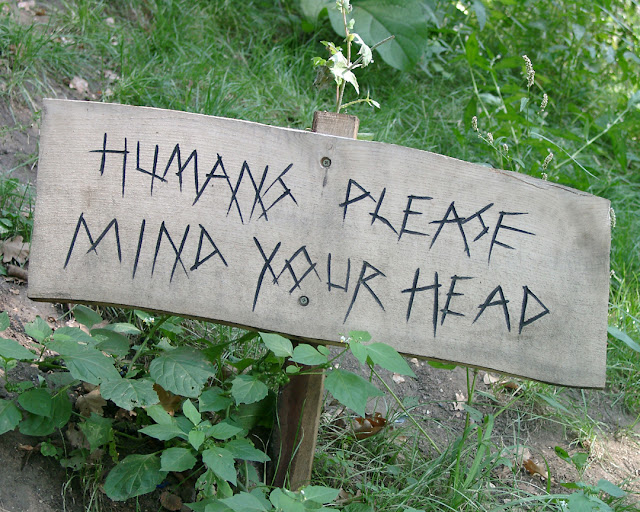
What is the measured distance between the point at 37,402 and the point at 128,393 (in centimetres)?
24

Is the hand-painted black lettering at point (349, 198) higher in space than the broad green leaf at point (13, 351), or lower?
higher

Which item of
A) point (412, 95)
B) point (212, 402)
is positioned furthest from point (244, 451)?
point (412, 95)

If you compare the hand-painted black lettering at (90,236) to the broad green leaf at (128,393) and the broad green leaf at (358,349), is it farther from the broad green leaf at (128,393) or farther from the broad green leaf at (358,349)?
the broad green leaf at (358,349)

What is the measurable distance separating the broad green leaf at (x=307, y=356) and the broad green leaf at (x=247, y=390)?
181mm

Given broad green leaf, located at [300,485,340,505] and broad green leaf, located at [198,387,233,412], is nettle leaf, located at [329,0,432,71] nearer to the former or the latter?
broad green leaf, located at [198,387,233,412]

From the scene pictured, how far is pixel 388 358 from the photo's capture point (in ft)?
4.82

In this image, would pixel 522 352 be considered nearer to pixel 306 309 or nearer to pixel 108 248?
pixel 306 309

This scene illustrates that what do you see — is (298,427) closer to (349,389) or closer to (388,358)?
(349,389)

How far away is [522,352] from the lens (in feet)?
5.30

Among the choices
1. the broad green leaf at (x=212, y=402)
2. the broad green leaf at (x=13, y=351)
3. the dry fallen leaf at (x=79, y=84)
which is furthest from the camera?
the dry fallen leaf at (x=79, y=84)

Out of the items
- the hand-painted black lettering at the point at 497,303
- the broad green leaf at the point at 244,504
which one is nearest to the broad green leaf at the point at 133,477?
the broad green leaf at the point at 244,504

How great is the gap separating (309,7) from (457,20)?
3.24 feet

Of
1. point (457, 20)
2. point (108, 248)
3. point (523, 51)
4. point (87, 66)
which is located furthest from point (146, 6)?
point (108, 248)

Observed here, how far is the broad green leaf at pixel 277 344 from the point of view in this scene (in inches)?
61.1
